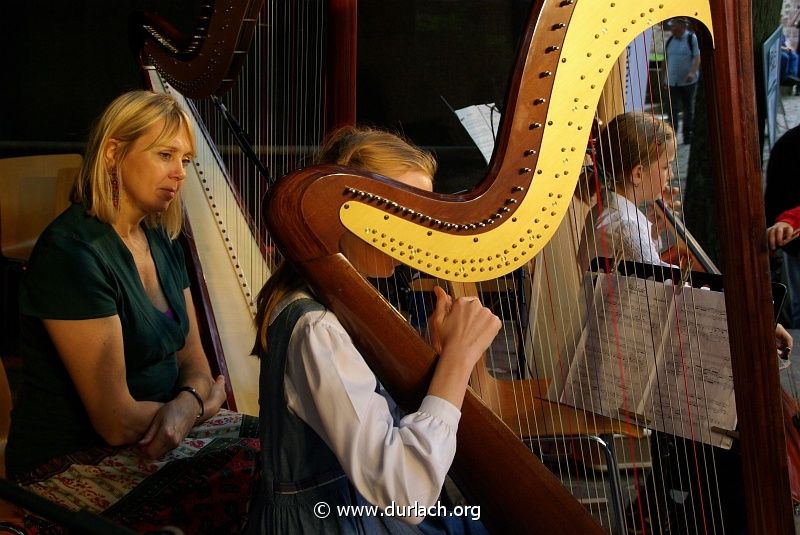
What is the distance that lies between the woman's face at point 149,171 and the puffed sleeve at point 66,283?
8.2 inches

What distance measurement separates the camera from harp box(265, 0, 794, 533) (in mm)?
1158

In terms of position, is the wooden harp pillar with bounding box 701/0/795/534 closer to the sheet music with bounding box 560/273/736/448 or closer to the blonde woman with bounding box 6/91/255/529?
the sheet music with bounding box 560/273/736/448

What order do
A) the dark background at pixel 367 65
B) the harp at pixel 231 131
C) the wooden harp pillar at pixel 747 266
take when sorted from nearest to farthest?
the wooden harp pillar at pixel 747 266, the harp at pixel 231 131, the dark background at pixel 367 65

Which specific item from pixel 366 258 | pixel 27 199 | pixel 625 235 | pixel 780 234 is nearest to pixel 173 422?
pixel 366 258

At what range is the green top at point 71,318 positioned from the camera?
1690mm

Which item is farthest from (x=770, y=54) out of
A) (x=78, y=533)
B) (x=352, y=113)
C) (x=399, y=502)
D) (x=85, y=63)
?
(x=78, y=533)

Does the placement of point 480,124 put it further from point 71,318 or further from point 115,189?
point 71,318

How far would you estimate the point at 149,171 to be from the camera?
1.95m

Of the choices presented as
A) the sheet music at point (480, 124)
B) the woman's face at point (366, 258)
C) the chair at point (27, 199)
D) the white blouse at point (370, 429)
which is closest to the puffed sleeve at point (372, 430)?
the white blouse at point (370, 429)

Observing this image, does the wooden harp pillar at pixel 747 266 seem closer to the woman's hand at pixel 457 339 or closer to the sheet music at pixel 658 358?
the sheet music at pixel 658 358

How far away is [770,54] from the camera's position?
407cm

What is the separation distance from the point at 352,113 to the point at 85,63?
2.42 m

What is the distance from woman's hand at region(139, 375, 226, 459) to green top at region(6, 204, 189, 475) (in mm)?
89

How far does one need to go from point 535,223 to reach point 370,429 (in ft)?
1.15
